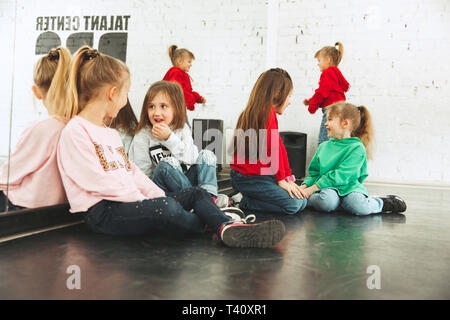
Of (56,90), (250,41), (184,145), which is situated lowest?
(184,145)

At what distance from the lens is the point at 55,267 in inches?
44.9

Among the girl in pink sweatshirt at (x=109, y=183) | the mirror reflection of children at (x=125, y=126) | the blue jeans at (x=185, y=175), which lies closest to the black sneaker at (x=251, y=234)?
the girl in pink sweatshirt at (x=109, y=183)

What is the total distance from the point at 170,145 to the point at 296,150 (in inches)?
105

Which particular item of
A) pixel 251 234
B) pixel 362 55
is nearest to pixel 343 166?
pixel 251 234

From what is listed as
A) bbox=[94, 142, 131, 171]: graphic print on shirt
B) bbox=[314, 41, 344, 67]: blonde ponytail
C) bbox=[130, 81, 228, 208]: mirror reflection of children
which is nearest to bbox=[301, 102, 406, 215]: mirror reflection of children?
bbox=[130, 81, 228, 208]: mirror reflection of children

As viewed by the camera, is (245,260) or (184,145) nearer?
(245,260)

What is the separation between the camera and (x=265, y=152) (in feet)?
7.26

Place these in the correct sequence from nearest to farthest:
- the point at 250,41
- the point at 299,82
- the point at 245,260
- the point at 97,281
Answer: the point at 97,281, the point at 245,260, the point at 250,41, the point at 299,82

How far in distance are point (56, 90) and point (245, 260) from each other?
1018 millimetres

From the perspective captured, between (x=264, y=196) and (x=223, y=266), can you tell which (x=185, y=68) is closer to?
(x=264, y=196)

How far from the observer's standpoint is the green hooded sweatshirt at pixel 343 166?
2.42m
